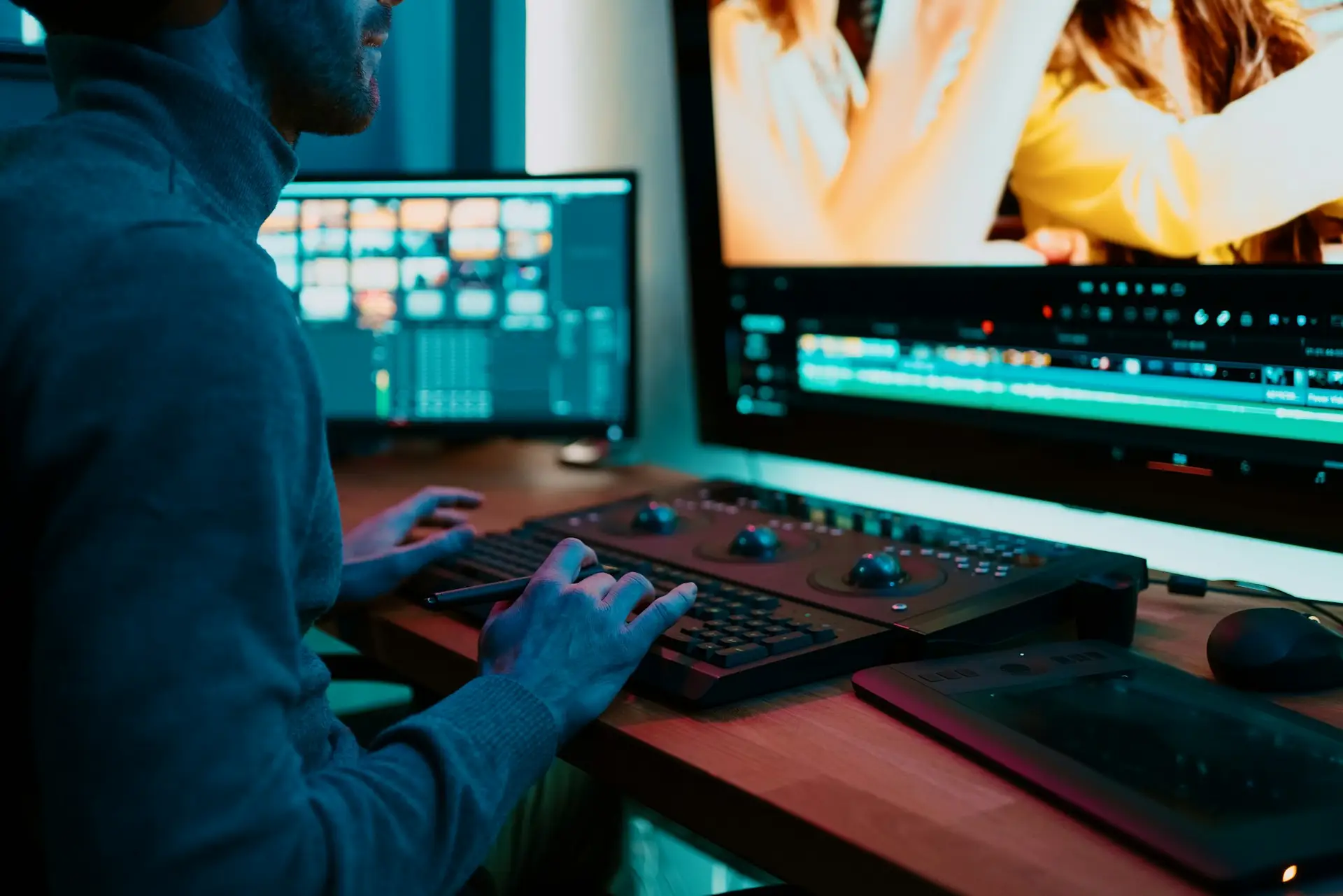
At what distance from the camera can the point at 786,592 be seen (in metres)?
0.97

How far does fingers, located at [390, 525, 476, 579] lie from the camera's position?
1.11 metres

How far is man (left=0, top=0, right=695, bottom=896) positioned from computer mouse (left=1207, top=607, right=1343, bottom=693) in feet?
1.59

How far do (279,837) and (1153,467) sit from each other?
87cm

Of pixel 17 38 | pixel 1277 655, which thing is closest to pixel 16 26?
pixel 17 38

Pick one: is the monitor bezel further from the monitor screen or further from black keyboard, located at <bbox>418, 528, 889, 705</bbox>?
black keyboard, located at <bbox>418, 528, 889, 705</bbox>

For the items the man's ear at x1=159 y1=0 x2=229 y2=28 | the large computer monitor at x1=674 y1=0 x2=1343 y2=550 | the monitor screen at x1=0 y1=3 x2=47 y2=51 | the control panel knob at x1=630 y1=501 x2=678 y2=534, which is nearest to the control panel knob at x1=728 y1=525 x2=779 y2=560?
the control panel knob at x1=630 y1=501 x2=678 y2=534

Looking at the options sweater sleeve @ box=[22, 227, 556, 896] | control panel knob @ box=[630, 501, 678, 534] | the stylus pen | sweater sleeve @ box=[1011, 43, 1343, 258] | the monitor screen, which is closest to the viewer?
sweater sleeve @ box=[22, 227, 556, 896]

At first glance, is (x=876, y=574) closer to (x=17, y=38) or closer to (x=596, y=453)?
(x=596, y=453)

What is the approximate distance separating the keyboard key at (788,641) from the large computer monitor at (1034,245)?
0.48 m

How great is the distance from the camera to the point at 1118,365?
1164 millimetres

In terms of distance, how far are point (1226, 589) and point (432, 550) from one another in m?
0.72

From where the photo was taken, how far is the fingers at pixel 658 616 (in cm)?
84

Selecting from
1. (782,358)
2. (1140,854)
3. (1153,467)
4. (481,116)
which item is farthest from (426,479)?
(1140,854)

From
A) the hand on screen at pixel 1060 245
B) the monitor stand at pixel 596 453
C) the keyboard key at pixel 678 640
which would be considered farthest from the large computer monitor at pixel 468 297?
the keyboard key at pixel 678 640
